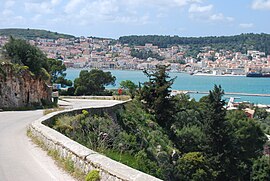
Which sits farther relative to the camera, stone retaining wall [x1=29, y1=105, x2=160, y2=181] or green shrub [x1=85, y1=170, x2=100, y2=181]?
green shrub [x1=85, y1=170, x2=100, y2=181]

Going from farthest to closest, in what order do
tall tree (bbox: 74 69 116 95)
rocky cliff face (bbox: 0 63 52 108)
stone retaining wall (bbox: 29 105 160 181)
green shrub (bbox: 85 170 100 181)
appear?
tall tree (bbox: 74 69 116 95)
rocky cliff face (bbox: 0 63 52 108)
green shrub (bbox: 85 170 100 181)
stone retaining wall (bbox: 29 105 160 181)

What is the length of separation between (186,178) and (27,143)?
46.7 feet

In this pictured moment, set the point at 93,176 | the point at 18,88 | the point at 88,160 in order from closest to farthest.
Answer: the point at 93,176, the point at 88,160, the point at 18,88

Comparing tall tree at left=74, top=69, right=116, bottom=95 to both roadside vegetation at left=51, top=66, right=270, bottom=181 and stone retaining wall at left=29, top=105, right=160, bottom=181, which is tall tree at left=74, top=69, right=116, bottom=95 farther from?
stone retaining wall at left=29, top=105, right=160, bottom=181

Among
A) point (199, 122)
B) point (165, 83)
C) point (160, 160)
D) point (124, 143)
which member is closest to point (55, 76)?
point (199, 122)

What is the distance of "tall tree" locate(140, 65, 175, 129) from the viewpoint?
28.1 metres

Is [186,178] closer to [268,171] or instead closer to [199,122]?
[268,171]

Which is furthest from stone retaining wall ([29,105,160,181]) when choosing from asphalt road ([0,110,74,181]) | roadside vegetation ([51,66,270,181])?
roadside vegetation ([51,66,270,181])

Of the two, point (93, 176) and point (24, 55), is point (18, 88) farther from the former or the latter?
point (93, 176)

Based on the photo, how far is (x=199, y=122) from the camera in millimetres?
38719

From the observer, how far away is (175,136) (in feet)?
93.4

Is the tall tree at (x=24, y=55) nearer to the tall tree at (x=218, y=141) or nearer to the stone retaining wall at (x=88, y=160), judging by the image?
the tall tree at (x=218, y=141)

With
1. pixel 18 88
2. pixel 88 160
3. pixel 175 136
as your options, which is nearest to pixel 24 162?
pixel 88 160

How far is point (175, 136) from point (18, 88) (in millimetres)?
10772
